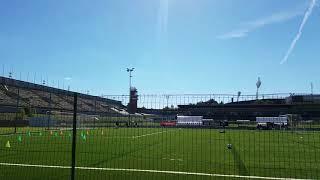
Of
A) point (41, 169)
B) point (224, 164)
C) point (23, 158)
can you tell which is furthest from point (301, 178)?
point (23, 158)

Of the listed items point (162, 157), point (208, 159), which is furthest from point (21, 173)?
point (208, 159)

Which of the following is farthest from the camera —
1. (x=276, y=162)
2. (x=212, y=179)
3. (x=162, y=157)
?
(x=162, y=157)

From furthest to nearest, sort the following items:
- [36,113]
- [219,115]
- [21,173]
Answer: [219,115]
[36,113]
[21,173]

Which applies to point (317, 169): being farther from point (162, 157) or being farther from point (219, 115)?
point (219, 115)

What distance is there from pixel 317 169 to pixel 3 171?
10521 millimetres

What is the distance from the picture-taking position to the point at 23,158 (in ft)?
51.9

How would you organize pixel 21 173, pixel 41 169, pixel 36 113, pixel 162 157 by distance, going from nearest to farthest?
pixel 21 173 → pixel 41 169 → pixel 162 157 → pixel 36 113

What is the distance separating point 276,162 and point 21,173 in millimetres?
9657

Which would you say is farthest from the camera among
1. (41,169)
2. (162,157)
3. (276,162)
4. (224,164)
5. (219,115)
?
(219,115)

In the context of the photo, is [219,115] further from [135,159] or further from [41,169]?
[41,169]

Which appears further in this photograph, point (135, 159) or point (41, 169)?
point (135, 159)

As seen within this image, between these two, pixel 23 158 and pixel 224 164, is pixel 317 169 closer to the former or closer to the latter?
pixel 224 164

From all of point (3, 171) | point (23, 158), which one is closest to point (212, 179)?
point (3, 171)

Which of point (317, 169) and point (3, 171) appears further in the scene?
point (317, 169)
